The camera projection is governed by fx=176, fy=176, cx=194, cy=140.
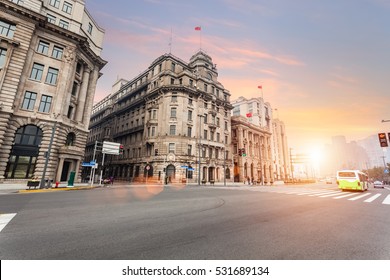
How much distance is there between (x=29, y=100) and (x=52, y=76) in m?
4.48

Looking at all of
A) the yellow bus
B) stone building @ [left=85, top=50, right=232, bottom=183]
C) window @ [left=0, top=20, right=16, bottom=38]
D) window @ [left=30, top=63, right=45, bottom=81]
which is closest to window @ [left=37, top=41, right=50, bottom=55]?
window @ [left=30, top=63, right=45, bottom=81]

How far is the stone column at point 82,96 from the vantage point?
27.6m

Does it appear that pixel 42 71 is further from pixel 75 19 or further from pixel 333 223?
pixel 333 223

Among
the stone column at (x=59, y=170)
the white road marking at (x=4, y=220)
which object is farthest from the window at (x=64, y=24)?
the white road marking at (x=4, y=220)

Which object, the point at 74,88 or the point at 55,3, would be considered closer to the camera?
the point at 55,3

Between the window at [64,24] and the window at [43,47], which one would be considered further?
the window at [64,24]

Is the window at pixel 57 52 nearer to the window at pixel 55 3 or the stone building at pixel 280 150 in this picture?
the window at pixel 55 3

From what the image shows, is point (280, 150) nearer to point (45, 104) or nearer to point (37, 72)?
point (45, 104)

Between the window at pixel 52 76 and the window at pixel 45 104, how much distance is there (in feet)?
7.31

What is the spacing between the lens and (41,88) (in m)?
23.2

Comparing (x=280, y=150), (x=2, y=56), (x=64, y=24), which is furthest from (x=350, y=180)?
(x=280, y=150)

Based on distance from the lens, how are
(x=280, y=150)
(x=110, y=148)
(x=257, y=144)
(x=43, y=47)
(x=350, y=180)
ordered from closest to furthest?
(x=350, y=180)
(x=43, y=47)
(x=110, y=148)
(x=257, y=144)
(x=280, y=150)

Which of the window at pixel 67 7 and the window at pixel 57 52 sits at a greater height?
the window at pixel 67 7
